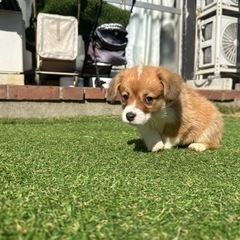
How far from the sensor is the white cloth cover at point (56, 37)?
380cm

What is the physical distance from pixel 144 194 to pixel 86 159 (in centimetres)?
55

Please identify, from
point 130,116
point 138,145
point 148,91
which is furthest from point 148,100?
point 138,145

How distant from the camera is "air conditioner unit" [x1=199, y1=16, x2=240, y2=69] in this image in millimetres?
5332

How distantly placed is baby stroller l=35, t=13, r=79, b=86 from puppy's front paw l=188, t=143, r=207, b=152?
92.9 inches

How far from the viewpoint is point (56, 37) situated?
385 centimetres

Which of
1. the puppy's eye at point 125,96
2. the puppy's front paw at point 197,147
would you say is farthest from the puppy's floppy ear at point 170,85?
the puppy's front paw at point 197,147

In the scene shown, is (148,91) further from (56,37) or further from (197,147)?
(56,37)

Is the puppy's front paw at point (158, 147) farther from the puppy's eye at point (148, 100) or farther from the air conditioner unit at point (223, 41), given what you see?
the air conditioner unit at point (223, 41)

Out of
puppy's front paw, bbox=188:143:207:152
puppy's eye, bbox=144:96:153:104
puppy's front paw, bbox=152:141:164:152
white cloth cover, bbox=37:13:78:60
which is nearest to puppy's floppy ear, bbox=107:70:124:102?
puppy's eye, bbox=144:96:153:104

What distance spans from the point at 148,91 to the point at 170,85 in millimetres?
113

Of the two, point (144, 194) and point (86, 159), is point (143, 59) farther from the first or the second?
point (144, 194)

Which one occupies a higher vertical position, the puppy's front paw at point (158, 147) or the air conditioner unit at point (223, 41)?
the air conditioner unit at point (223, 41)

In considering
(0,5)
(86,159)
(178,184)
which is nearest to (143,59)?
(0,5)

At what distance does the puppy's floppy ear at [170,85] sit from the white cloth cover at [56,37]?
2.29 meters
